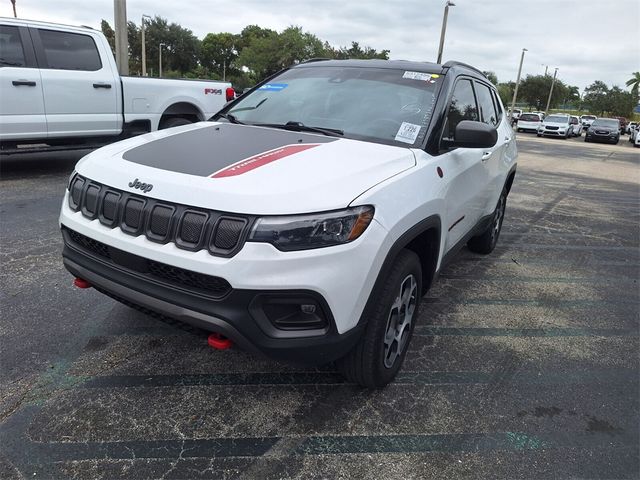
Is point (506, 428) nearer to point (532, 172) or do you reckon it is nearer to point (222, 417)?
point (222, 417)

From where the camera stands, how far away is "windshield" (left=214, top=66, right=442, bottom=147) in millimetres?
3082

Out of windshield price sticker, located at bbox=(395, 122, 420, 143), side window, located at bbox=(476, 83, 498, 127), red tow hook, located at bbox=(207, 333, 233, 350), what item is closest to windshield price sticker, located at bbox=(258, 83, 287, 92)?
windshield price sticker, located at bbox=(395, 122, 420, 143)

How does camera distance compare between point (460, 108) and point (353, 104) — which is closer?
point (353, 104)

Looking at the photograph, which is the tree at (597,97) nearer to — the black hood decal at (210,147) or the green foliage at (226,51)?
the green foliage at (226,51)

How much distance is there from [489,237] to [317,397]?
317cm

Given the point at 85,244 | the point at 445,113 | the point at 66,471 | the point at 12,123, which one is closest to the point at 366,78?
the point at 445,113

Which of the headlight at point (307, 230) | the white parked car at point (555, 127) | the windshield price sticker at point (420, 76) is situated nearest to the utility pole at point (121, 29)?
the windshield price sticker at point (420, 76)

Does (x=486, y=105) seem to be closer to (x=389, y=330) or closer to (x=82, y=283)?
(x=389, y=330)

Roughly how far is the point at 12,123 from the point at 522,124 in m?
34.4

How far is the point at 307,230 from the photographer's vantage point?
2082mm

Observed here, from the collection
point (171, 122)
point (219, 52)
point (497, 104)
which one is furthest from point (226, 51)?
point (497, 104)

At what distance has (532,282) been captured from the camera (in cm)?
473

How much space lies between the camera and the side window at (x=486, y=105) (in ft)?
14.2

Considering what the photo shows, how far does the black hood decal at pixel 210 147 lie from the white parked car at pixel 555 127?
1273 inches
